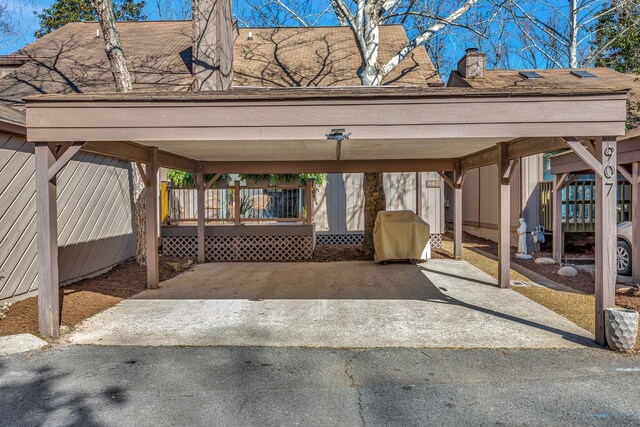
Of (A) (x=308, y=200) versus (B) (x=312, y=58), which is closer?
(A) (x=308, y=200)

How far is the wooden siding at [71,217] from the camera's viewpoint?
5723 mm

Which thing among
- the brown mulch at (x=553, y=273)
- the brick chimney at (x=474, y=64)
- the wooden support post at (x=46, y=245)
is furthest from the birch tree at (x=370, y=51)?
the wooden support post at (x=46, y=245)

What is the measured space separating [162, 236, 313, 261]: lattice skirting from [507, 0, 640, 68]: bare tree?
953 cm

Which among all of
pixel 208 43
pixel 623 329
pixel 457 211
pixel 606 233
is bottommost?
pixel 623 329

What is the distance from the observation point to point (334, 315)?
5.67 meters

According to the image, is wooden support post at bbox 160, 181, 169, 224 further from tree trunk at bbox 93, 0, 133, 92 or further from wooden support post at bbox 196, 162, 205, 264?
tree trunk at bbox 93, 0, 133, 92

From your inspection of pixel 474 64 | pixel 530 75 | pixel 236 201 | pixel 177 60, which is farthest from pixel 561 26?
pixel 236 201

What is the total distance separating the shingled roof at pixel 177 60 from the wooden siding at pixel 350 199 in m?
2.85

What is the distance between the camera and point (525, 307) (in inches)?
235

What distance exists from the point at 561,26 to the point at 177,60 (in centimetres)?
1907

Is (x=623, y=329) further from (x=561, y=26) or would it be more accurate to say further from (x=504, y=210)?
(x=561, y=26)

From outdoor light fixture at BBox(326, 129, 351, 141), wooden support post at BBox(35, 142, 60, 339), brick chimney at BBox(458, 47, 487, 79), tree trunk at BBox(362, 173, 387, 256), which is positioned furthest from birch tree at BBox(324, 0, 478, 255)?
wooden support post at BBox(35, 142, 60, 339)

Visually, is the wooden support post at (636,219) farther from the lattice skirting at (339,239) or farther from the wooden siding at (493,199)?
the lattice skirting at (339,239)

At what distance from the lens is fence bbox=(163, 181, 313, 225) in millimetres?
11055
